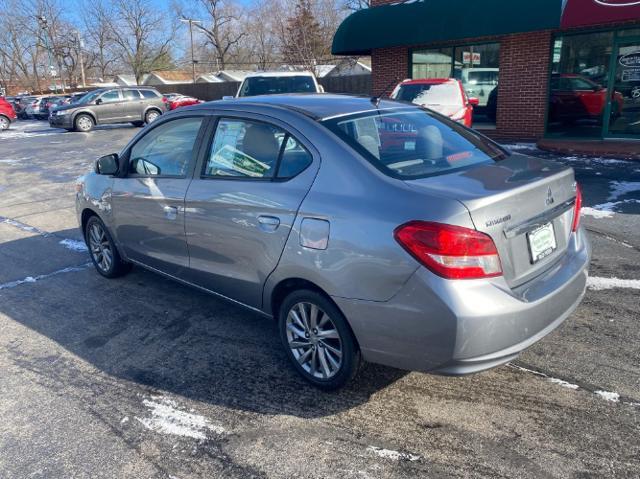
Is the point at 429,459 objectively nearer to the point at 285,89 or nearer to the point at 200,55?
the point at 285,89

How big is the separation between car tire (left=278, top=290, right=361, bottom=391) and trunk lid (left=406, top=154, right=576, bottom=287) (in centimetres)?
86

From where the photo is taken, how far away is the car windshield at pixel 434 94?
11320mm

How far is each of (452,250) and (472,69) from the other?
44.3 feet

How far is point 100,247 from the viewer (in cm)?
506

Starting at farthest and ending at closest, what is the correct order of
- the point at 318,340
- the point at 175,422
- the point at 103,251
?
the point at 103,251, the point at 318,340, the point at 175,422

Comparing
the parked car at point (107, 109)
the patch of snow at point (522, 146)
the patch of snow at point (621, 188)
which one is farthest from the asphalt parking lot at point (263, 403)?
the parked car at point (107, 109)

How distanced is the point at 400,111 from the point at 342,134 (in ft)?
2.54

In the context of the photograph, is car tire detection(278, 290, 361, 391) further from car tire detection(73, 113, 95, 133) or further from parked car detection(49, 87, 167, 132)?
car tire detection(73, 113, 95, 133)

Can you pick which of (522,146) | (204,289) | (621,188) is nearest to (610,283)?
(204,289)

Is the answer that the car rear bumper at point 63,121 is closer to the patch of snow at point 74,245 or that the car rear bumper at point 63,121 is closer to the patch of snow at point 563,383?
the patch of snow at point 74,245

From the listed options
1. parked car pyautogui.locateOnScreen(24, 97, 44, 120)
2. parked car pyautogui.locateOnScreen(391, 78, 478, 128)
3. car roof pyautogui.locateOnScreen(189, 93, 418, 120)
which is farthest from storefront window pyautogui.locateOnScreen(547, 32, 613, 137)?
parked car pyautogui.locateOnScreen(24, 97, 44, 120)

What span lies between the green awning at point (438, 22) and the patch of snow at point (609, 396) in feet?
34.7

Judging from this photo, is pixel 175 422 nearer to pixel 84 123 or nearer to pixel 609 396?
pixel 609 396

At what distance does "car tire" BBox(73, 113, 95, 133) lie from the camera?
22.2 meters
